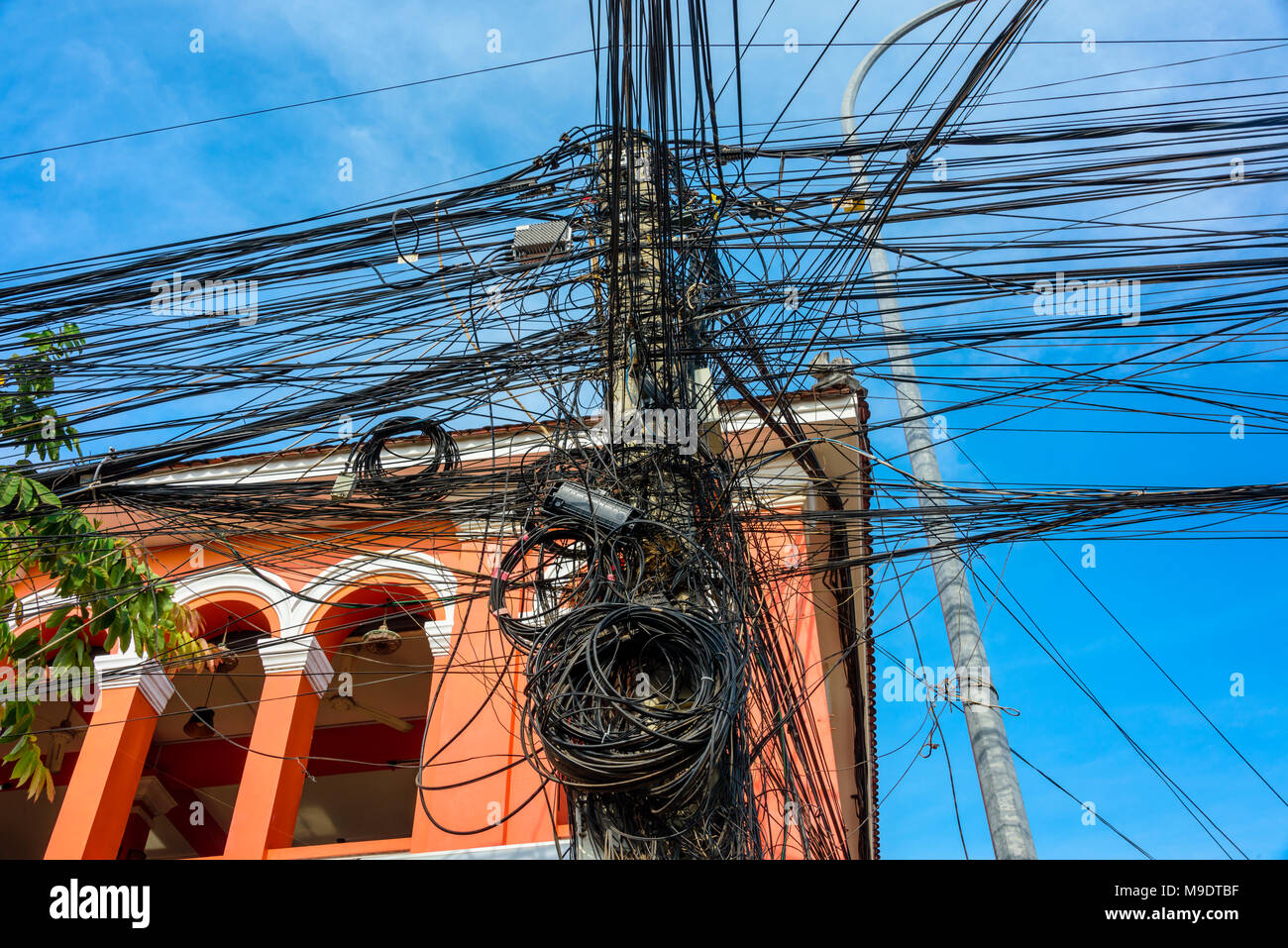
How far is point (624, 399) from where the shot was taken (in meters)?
4.20

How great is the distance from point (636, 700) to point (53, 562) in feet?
10.3

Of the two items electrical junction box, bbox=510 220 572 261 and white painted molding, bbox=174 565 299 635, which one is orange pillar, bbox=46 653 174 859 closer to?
white painted molding, bbox=174 565 299 635

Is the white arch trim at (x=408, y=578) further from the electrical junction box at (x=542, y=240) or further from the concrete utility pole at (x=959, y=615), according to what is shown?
the concrete utility pole at (x=959, y=615)

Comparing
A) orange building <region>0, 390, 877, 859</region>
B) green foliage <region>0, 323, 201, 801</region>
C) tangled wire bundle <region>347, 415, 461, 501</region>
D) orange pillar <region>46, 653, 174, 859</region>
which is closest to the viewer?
green foliage <region>0, 323, 201, 801</region>

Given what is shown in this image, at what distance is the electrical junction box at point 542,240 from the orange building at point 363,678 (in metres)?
1.00

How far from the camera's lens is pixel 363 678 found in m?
8.59

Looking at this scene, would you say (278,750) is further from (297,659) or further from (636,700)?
(636,700)

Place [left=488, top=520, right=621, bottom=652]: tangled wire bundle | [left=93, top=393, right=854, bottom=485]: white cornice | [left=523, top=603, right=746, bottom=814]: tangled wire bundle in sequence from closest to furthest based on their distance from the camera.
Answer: [left=523, top=603, right=746, bottom=814]: tangled wire bundle → [left=488, top=520, right=621, bottom=652]: tangled wire bundle → [left=93, top=393, right=854, bottom=485]: white cornice

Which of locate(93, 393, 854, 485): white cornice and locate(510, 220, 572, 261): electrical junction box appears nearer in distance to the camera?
locate(510, 220, 572, 261): electrical junction box

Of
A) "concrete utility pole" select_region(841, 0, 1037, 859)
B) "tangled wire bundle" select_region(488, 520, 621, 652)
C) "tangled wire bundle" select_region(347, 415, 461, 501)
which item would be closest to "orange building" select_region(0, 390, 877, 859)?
"tangled wire bundle" select_region(347, 415, 461, 501)

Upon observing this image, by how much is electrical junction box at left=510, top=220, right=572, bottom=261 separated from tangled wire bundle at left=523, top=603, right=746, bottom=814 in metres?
2.21

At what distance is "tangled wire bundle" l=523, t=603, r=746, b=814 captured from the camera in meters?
3.17

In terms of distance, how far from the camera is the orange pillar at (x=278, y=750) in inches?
246
